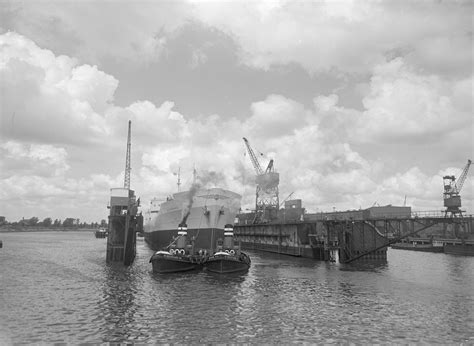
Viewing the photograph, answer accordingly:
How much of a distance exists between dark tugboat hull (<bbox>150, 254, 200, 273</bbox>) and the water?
121 cm

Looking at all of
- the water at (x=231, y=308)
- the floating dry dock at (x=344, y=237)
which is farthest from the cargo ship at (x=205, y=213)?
the water at (x=231, y=308)

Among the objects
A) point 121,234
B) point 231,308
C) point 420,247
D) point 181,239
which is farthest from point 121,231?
point 420,247

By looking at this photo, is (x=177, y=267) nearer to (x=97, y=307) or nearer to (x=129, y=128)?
(x=97, y=307)

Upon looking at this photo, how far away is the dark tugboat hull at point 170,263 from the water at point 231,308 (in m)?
1.21

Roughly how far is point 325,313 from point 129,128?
134 metres

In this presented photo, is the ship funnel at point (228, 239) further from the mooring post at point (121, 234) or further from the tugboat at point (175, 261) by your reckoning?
the mooring post at point (121, 234)

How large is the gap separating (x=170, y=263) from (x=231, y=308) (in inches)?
847

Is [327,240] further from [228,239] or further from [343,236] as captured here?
[228,239]

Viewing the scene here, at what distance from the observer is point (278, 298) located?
37938 mm

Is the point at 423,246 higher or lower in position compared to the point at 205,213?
lower

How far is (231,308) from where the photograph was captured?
33094 mm

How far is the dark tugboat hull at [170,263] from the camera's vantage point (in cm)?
5247

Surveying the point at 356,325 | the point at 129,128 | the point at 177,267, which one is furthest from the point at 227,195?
the point at 129,128

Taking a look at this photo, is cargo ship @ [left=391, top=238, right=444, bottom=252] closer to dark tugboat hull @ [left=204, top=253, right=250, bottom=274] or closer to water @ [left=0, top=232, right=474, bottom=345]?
water @ [left=0, top=232, right=474, bottom=345]
